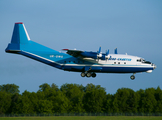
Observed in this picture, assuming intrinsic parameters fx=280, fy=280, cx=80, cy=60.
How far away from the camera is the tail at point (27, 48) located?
43.8 metres

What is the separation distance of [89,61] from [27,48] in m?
10.3

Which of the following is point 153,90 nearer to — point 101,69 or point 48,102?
point 48,102

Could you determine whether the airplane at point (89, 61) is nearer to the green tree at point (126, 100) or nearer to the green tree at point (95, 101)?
the green tree at point (126, 100)

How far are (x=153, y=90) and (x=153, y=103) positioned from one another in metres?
→ 8.06

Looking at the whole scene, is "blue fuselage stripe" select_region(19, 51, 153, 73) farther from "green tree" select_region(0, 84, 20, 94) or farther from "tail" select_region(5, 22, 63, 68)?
"green tree" select_region(0, 84, 20, 94)

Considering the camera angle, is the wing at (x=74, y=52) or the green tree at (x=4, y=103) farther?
the green tree at (x=4, y=103)

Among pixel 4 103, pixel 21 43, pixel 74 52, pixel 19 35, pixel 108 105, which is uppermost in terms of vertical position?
pixel 19 35

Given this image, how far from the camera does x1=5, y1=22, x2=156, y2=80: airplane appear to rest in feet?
139

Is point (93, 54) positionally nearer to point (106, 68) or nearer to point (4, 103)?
point (106, 68)

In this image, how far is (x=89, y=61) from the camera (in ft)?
140

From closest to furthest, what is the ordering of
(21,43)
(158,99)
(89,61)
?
(89,61), (21,43), (158,99)

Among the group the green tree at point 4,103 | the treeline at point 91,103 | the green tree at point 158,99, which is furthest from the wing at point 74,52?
the green tree at point 4,103

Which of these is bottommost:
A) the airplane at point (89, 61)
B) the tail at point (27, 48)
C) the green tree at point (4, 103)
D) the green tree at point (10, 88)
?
the green tree at point (4, 103)

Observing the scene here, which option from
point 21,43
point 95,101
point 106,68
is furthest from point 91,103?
point 21,43
